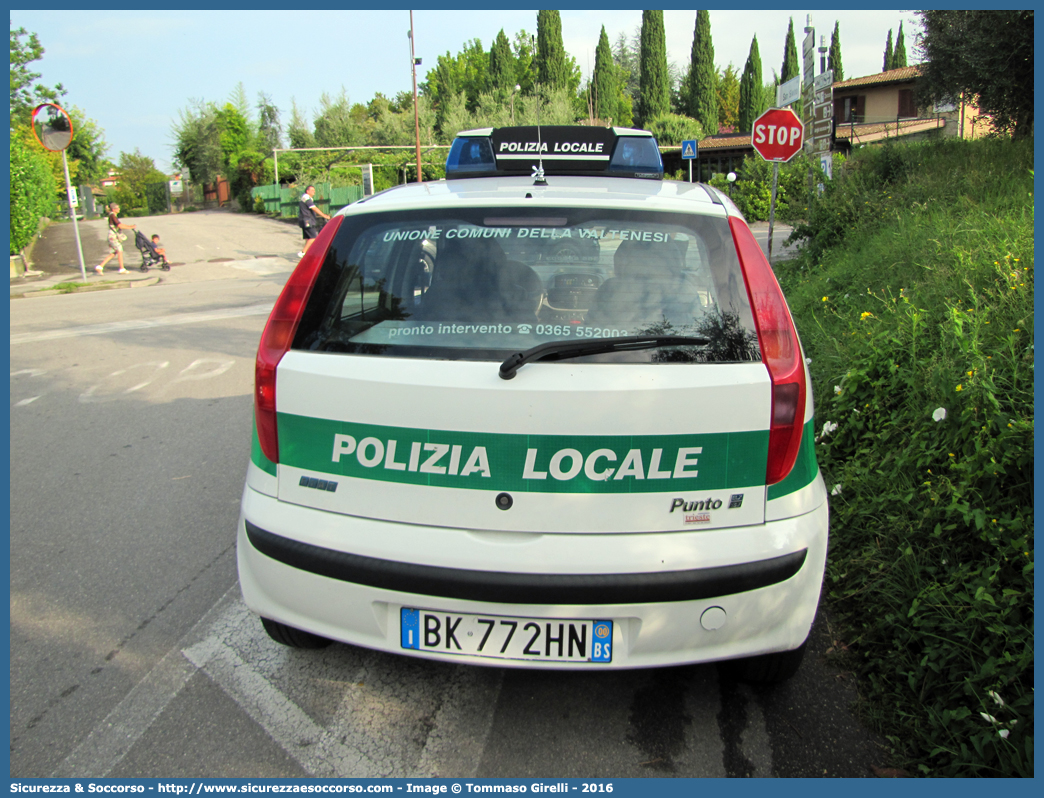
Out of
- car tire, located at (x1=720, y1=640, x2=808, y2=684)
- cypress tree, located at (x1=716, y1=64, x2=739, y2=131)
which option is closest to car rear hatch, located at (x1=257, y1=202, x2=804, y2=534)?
car tire, located at (x1=720, y1=640, x2=808, y2=684)

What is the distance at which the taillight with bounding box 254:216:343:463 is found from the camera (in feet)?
7.85

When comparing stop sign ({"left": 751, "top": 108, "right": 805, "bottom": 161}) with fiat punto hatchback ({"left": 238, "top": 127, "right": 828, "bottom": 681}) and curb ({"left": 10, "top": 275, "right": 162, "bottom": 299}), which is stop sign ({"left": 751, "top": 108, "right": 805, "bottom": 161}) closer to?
fiat punto hatchback ({"left": 238, "top": 127, "right": 828, "bottom": 681})

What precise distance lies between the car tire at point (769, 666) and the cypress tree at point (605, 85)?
60.9 meters

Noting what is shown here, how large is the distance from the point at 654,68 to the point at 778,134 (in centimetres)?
5654

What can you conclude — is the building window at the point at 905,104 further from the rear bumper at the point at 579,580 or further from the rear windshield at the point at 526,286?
the rear bumper at the point at 579,580

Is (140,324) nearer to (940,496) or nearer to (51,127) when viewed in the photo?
(51,127)

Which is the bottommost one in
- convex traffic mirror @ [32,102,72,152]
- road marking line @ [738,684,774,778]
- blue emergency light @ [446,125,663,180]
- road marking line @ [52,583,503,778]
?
road marking line @ [738,684,774,778]

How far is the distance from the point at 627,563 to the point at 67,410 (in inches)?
244

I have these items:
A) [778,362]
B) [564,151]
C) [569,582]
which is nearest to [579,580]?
[569,582]

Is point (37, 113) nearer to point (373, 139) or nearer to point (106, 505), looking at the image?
point (106, 505)

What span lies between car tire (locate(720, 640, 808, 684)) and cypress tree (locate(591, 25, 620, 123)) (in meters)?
60.9

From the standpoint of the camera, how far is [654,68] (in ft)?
203

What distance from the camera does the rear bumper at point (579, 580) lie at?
6.97ft

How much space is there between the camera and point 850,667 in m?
2.79
